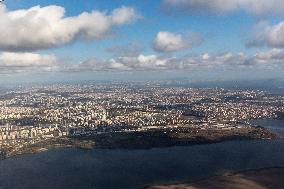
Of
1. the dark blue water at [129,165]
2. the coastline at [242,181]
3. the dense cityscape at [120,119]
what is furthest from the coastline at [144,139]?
the coastline at [242,181]

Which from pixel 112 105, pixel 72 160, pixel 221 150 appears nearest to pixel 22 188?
pixel 72 160

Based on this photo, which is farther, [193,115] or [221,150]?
[193,115]

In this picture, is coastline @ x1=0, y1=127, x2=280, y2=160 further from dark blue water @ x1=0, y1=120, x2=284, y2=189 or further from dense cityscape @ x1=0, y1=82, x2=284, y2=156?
dark blue water @ x1=0, y1=120, x2=284, y2=189

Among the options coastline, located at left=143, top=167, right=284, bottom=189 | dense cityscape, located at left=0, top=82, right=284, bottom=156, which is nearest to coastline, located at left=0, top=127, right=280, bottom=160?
dense cityscape, located at left=0, top=82, right=284, bottom=156

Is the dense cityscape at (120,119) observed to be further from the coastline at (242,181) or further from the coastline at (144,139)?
the coastline at (242,181)

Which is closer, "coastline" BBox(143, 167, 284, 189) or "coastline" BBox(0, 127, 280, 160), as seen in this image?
"coastline" BBox(143, 167, 284, 189)

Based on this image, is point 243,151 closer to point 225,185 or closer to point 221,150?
point 221,150
